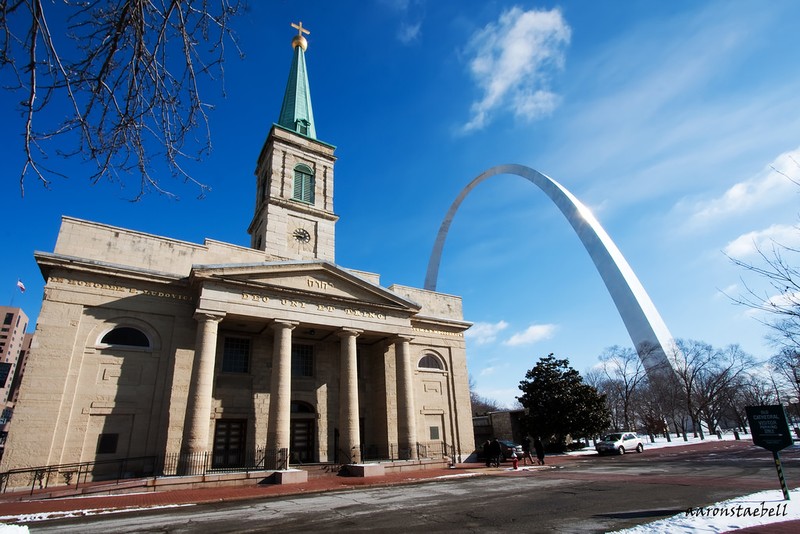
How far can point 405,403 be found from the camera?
23922 mm

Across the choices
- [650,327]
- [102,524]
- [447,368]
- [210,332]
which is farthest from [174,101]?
[650,327]

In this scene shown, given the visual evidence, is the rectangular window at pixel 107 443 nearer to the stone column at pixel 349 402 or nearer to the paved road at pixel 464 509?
the paved road at pixel 464 509

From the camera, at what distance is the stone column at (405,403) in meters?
23.1

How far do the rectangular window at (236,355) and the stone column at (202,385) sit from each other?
11.6 feet

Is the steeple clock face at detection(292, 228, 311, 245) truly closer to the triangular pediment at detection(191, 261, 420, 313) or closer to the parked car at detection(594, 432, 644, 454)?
the triangular pediment at detection(191, 261, 420, 313)

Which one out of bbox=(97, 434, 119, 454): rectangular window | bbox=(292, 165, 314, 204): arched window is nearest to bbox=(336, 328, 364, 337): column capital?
bbox=(97, 434, 119, 454): rectangular window

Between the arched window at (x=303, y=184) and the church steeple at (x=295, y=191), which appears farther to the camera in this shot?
the arched window at (x=303, y=184)

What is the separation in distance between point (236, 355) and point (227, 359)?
1.65 ft

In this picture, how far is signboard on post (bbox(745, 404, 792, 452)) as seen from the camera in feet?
33.2

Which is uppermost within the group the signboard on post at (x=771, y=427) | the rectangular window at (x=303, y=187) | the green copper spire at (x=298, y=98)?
the green copper spire at (x=298, y=98)

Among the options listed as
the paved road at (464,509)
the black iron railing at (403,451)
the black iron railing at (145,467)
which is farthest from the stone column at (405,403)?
the paved road at (464,509)

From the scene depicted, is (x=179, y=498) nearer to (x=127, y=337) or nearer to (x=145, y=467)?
(x=145, y=467)

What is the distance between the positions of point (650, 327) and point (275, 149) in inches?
1635

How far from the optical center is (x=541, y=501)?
1091 cm
